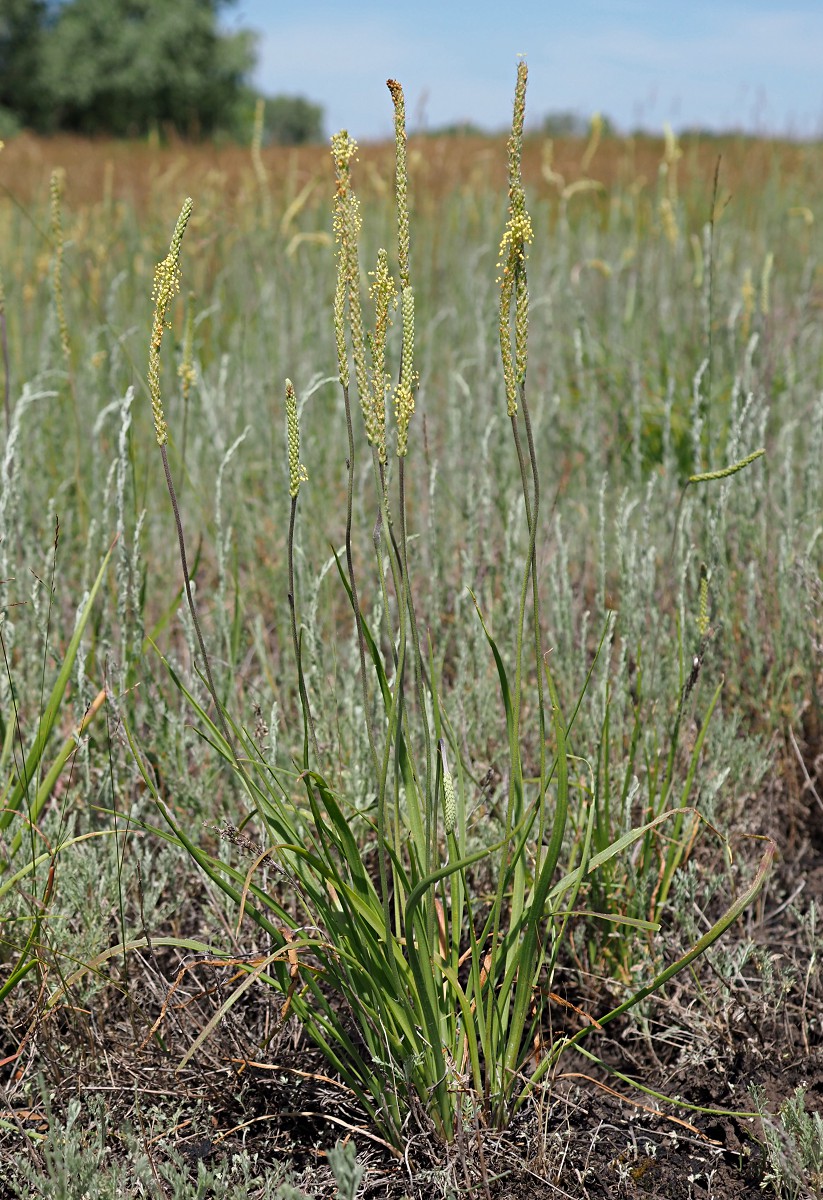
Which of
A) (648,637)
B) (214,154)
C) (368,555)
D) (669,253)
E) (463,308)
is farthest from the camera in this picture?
(214,154)

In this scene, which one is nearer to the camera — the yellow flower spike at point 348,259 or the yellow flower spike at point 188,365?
the yellow flower spike at point 348,259

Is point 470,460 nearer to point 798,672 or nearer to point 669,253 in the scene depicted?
point 798,672

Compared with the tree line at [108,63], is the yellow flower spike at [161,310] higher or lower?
lower

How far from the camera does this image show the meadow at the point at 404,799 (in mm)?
1059

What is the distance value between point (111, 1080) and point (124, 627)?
0.69m

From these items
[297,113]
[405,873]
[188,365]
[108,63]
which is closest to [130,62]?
[108,63]

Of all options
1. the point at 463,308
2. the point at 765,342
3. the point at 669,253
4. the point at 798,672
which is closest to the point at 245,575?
the point at 798,672

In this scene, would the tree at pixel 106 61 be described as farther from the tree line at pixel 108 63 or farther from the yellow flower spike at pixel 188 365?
the yellow flower spike at pixel 188 365

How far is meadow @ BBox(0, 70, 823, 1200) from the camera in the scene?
3.47 ft

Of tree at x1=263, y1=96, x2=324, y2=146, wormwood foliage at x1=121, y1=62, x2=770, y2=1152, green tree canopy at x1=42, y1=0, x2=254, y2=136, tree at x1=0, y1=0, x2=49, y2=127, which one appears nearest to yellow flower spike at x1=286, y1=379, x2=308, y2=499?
wormwood foliage at x1=121, y1=62, x2=770, y2=1152

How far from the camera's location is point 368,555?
221cm

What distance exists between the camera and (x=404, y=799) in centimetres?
146

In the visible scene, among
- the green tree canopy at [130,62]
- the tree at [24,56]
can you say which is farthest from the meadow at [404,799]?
the tree at [24,56]

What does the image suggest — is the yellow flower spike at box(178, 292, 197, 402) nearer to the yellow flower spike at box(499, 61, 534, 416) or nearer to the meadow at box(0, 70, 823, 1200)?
the meadow at box(0, 70, 823, 1200)
